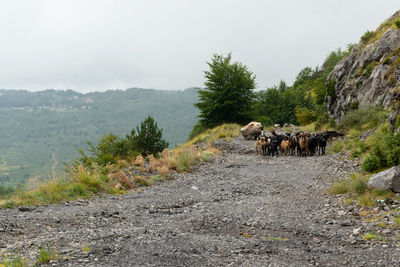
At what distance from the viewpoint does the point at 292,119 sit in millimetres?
52719

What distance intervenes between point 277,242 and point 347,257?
44.5 inches

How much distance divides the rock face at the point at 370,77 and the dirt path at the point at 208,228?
12607 millimetres

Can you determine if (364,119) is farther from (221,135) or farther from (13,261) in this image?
(13,261)

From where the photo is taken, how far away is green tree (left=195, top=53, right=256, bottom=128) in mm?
36625

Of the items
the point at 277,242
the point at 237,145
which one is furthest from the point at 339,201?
the point at 237,145

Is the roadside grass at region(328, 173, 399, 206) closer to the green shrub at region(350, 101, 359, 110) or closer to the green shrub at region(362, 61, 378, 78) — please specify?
the green shrub at region(350, 101, 359, 110)

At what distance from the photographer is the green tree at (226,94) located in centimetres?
3662

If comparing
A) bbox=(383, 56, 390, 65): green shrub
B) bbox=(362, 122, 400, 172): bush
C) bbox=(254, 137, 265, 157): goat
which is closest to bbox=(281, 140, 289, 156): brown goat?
bbox=(254, 137, 265, 157): goat

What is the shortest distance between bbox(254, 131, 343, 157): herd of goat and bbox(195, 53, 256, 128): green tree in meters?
16.5

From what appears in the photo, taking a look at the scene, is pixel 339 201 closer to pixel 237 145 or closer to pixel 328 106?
pixel 237 145

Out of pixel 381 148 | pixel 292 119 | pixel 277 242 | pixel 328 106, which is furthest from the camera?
pixel 292 119

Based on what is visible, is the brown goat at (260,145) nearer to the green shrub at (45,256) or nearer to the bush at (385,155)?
the bush at (385,155)

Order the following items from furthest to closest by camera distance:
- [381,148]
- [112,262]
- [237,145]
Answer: [237,145] → [381,148] → [112,262]

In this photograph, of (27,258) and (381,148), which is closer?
(27,258)
